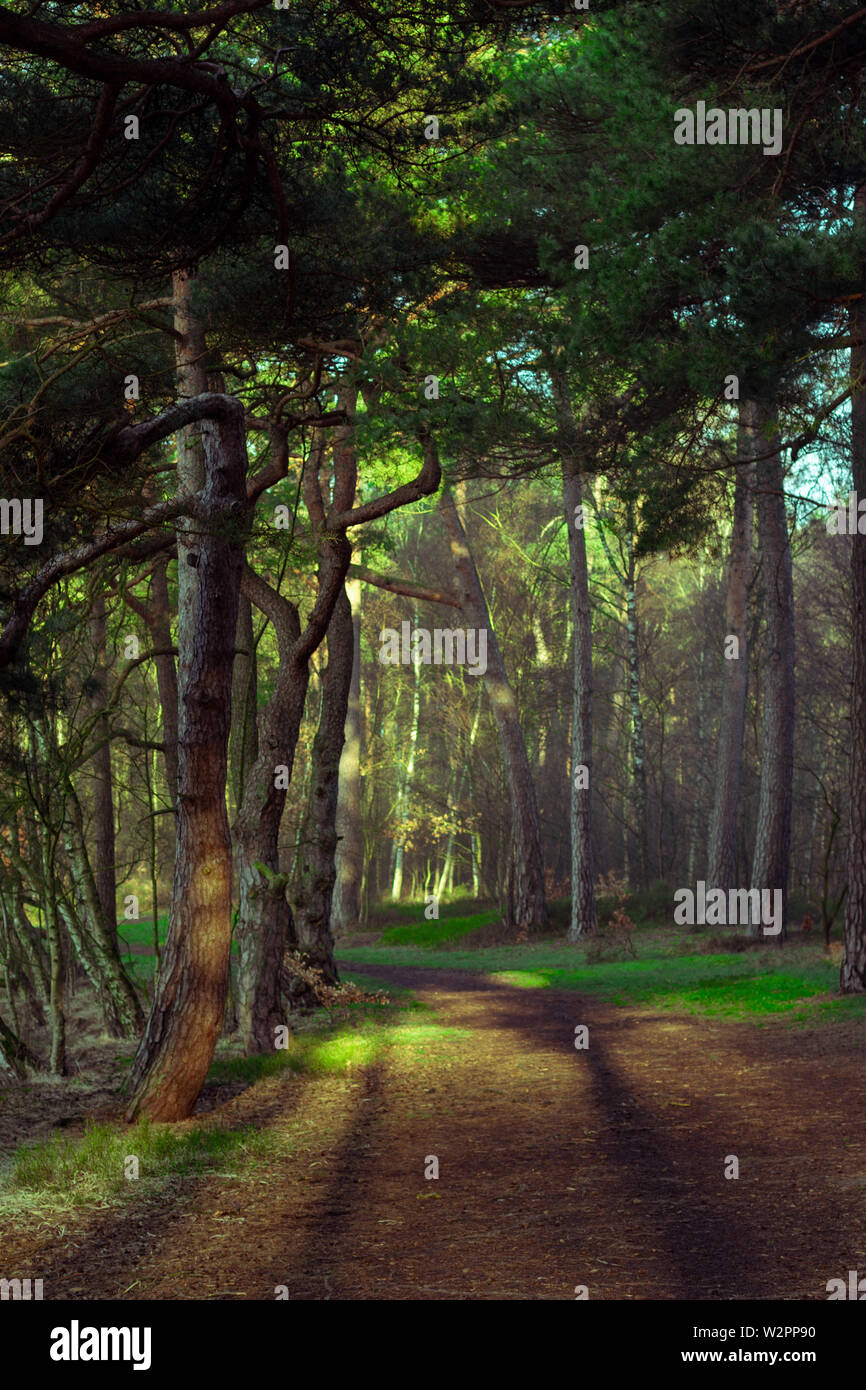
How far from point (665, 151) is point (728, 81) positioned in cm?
76

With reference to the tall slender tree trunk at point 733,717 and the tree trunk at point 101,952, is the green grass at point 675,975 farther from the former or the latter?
the tree trunk at point 101,952

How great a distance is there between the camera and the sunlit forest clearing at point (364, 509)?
6.39 meters

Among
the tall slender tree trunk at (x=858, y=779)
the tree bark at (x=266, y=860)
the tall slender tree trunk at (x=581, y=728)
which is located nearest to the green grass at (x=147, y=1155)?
the tree bark at (x=266, y=860)

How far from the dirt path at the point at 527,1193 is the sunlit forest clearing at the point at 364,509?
40mm

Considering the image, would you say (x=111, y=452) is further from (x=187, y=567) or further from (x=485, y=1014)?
(x=485, y=1014)

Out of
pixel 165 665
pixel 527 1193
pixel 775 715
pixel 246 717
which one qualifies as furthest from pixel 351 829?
pixel 527 1193

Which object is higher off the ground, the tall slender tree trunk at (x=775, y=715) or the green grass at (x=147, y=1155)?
the tall slender tree trunk at (x=775, y=715)

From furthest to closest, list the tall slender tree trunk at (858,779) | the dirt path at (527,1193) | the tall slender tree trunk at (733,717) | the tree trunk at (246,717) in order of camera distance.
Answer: the tall slender tree trunk at (733,717)
the tall slender tree trunk at (858,779)
the tree trunk at (246,717)
the dirt path at (527,1193)

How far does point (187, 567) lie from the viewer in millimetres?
10336

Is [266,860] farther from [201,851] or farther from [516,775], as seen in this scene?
[516,775]

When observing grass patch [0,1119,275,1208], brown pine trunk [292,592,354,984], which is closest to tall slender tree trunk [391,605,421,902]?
brown pine trunk [292,592,354,984]

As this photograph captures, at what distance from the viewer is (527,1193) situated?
6863mm

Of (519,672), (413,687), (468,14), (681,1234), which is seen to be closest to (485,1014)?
(681,1234)

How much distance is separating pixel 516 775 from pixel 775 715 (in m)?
7.03
